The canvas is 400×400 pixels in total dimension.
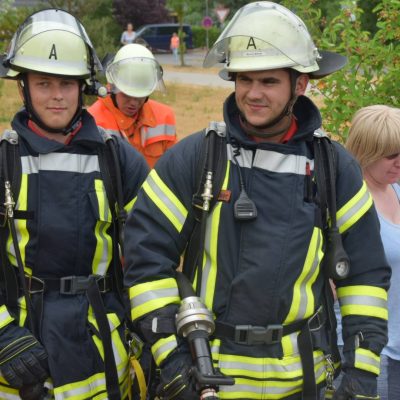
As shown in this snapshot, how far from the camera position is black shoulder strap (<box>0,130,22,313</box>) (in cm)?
297

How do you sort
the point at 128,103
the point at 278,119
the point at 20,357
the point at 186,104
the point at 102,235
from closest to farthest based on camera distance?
the point at 278,119, the point at 20,357, the point at 102,235, the point at 128,103, the point at 186,104

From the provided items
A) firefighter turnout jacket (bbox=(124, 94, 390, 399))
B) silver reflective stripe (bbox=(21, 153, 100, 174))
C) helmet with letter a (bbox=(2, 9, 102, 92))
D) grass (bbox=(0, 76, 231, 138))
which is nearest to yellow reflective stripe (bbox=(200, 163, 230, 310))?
firefighter turnout jacket (bbox=(124, 94, 390, 399))

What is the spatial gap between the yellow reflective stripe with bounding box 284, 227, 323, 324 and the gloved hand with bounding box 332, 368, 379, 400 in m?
0.28

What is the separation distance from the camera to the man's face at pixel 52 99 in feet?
10.3

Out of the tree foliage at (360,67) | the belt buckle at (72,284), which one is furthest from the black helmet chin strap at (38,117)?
the tree foliage at (360,67)

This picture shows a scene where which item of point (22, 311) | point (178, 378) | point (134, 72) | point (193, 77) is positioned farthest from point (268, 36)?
point (193, 77)

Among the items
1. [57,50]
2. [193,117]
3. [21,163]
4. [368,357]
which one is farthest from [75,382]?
[193,117]

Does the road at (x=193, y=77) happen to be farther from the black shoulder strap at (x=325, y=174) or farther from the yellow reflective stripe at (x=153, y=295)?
the yellow reflective stripe at (x=153, y=295)

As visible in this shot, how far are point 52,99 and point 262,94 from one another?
3.16 ft

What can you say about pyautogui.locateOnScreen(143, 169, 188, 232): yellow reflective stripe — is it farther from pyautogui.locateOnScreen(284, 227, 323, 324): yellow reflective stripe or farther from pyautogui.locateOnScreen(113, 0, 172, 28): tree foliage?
pyautogui.locateOnScreen(113, 0, 172, 28): tree foliage

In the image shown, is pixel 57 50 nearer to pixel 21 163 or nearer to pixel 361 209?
pixel 21 163

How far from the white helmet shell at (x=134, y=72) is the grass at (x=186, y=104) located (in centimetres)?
950

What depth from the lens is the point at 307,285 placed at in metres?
2.72

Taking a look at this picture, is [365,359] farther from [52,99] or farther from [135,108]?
[135,108]
